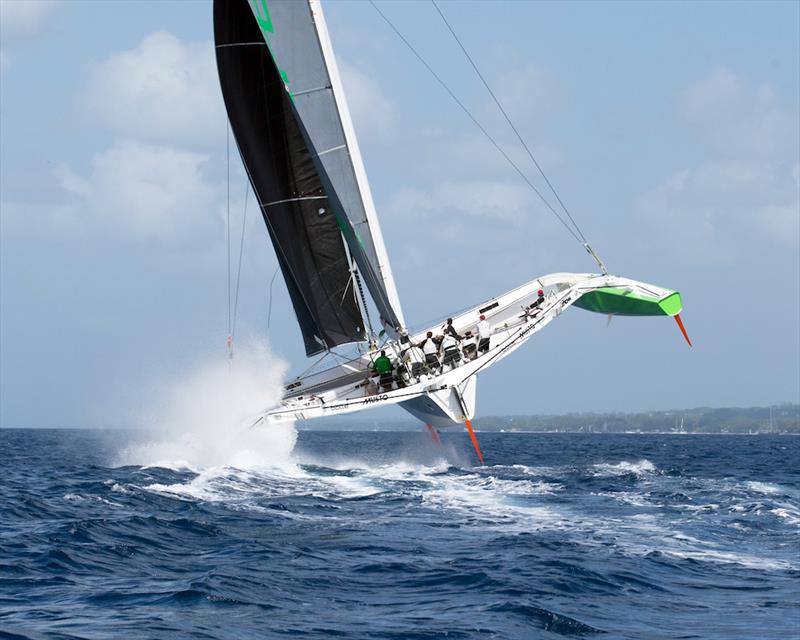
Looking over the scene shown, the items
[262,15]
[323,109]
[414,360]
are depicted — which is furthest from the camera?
[414,360]

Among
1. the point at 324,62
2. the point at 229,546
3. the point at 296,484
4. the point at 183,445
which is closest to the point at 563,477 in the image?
the point at 296,484

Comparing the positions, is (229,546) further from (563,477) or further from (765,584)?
(563,477)

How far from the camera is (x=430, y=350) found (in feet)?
67.8

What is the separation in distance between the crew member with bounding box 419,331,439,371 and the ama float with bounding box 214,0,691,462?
6cm

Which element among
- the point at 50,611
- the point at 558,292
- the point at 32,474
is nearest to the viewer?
the point at 50,611

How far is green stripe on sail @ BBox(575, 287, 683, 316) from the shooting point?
21375 millimetres

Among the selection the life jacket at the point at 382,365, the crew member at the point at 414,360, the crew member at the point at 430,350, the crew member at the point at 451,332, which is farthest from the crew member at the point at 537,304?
the life jacket at the point at 382,365

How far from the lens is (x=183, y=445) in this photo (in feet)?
75.4

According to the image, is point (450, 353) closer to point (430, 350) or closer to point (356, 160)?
point (430, 350)

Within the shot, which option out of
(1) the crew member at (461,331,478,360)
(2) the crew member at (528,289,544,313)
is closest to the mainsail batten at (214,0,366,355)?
(1) the crew member at (461,331,478,360)

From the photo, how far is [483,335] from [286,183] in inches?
196

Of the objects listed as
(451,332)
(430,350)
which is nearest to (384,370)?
(430,350)

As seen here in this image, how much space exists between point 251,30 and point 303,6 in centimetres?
199

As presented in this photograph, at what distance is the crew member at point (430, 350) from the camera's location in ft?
67.2
